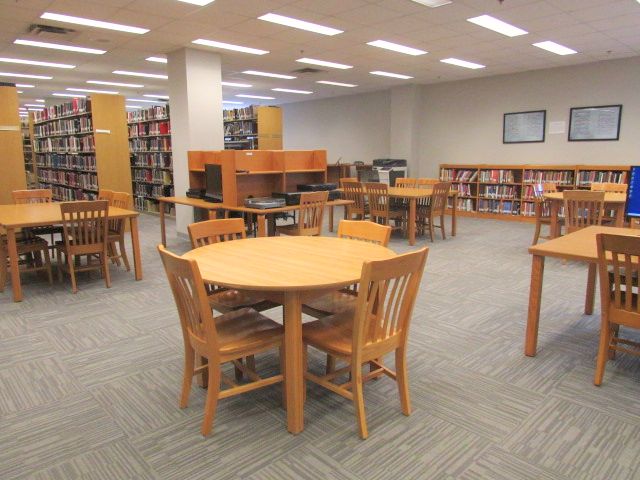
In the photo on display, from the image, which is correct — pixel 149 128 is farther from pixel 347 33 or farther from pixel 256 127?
pixel 347 33

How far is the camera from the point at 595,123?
810 centimetres

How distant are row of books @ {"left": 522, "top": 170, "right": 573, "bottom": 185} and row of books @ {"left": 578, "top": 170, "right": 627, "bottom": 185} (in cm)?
19

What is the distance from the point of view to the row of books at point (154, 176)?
29.7 ft

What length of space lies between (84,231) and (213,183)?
5.97 feet

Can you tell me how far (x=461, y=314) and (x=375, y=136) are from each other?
8743 mm

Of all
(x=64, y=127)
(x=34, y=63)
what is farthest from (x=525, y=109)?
(x=64, y=127)

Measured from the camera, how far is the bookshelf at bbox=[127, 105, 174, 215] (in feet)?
29.4

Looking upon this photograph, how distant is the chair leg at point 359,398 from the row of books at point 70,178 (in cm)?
803

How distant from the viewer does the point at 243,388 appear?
2131 mm

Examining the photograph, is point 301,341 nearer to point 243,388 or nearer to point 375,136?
point 243,388

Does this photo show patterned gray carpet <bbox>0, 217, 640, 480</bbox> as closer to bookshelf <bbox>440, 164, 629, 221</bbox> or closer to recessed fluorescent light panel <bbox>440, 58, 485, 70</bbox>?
bookshelf <bbox>440, 164, 629, 221</bbox>

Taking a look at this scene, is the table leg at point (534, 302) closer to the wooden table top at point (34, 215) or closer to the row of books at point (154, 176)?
the wooden table top at point (34, 215)

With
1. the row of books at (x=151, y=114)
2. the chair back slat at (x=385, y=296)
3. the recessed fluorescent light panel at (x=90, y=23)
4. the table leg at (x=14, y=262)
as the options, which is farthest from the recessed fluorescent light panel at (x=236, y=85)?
the chair back slat at (x=385, y=296)

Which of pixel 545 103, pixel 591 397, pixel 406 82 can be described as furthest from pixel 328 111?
pixel 591 397
